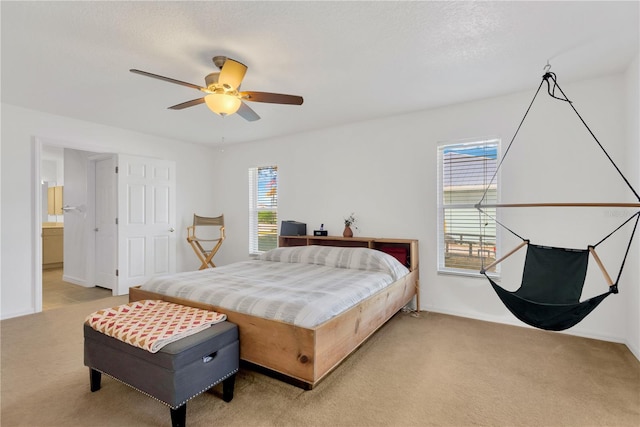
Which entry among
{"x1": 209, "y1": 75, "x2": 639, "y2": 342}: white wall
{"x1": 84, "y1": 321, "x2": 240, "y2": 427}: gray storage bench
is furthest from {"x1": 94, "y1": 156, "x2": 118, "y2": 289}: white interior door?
{"x1": 84, "y1": 321, "x2": 240, "y2": 427}: gray storage bench

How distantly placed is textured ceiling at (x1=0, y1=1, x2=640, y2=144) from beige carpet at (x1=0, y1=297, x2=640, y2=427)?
2345 mm

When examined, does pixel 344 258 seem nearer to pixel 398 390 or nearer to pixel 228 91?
pixel 398 390

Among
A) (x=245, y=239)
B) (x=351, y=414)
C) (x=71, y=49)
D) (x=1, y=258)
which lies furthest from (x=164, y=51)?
(x=245, y=239)

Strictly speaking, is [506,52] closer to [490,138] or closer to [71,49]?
[490,138]

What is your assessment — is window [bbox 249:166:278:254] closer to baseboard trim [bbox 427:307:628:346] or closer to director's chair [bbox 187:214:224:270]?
director's chair [bbox 187:214:224:270]

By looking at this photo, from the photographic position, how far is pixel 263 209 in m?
5.21

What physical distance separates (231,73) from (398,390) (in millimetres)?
2413

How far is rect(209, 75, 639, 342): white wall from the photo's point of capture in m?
2.84

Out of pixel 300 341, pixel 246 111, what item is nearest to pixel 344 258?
pixel 300 341

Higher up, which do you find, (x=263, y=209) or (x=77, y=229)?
(x=263, y=209)

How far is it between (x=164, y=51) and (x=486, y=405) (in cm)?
319

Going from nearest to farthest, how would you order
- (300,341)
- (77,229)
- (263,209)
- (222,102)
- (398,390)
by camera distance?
(300,341), (398,390), (222,102), (77,229), (263,209)

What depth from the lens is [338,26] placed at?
6.70 feet

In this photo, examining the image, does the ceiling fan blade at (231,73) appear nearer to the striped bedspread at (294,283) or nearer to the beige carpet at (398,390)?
Result: the striped bedspread at (294,283)
